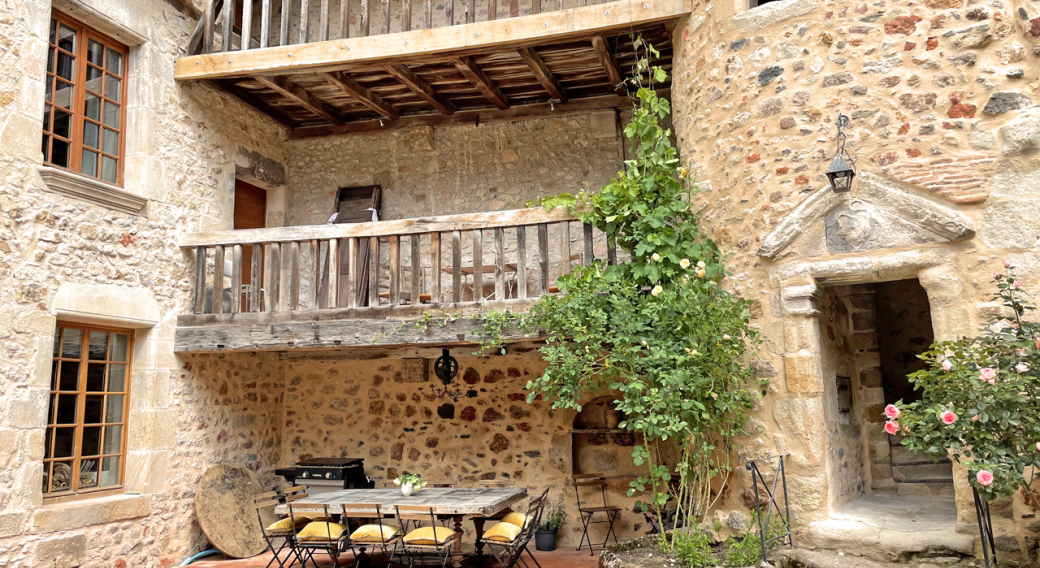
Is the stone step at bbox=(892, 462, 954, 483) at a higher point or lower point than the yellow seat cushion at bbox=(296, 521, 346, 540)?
higher

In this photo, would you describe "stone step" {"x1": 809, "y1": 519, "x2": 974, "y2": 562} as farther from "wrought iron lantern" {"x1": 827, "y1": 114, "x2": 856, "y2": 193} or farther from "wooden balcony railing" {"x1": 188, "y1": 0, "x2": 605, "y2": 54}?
"wooden balcony railing" {"x1": 188, "y1": 0, "x2": 605, "y2": 54}

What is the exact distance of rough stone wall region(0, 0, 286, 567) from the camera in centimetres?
472

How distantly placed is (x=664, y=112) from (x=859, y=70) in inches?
49.7

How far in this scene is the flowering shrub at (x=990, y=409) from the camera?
3.36 m

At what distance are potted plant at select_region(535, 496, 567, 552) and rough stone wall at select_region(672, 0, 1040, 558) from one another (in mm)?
2106

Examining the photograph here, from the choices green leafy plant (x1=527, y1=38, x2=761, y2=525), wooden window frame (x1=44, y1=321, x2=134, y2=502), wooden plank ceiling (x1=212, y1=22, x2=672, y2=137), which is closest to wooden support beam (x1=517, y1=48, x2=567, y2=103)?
wooden plank ceiling (x1=212, y1=22, x2=672, y2=137)

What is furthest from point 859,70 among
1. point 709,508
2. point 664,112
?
point 709,508

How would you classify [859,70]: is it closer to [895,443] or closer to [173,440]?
[895,443]

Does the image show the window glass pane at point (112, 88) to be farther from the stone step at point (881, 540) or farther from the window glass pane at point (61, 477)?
the stone step at point (881, 540)

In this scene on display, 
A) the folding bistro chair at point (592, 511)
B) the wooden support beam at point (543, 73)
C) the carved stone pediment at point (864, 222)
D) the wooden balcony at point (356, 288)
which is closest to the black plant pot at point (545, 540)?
the folding bistro chair at point (592, 511)

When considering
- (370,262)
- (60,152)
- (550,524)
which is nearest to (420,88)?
(370,262)

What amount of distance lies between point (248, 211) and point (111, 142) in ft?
6.00

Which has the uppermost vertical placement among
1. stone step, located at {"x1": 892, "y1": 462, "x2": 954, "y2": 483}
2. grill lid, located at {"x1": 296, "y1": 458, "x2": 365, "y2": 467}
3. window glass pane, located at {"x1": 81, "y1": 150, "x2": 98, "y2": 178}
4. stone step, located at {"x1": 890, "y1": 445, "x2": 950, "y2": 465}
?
window glass pane, located at {"x1": 81, "y1": 150, "x2": 98, "y2": 178}

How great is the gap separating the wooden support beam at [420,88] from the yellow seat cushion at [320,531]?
3533 millimetres
